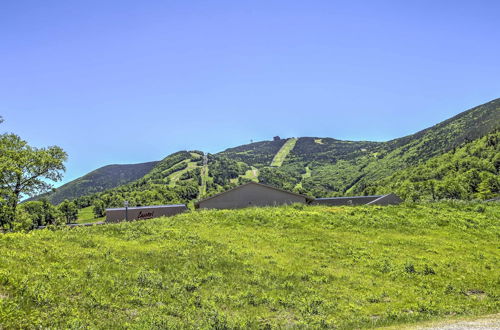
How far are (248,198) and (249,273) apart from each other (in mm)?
29392

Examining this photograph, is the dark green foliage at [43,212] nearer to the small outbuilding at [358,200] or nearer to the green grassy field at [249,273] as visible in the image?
the small outbuilding at [358,200]

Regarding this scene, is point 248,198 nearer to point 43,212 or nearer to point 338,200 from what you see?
point 338,200

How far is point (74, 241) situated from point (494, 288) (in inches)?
1120

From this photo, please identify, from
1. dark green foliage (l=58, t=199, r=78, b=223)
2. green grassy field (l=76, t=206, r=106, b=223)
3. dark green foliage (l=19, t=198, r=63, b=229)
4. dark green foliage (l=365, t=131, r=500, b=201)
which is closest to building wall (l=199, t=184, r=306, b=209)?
dark green foliage (l=365, t=131, r=500, b=201)

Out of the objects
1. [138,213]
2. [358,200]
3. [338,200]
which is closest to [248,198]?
[338,200]

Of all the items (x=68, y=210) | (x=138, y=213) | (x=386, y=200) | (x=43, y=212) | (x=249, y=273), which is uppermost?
(x=43, y=212)

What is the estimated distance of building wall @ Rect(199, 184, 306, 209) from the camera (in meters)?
50.8

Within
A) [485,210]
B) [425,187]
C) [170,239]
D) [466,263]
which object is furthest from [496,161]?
[170,239]

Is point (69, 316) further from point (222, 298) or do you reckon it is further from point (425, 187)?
point (425, 187)

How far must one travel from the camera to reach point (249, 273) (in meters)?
21.8

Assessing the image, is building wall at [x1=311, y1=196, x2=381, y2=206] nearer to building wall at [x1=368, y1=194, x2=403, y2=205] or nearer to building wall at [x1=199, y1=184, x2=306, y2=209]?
building wall at [x1=368, y1=194, x2=403, y2=205]

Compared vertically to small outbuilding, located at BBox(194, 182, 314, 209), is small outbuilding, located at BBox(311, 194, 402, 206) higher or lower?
lower

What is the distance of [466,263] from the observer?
84.7 feet

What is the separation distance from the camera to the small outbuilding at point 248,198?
50750 millimetres
